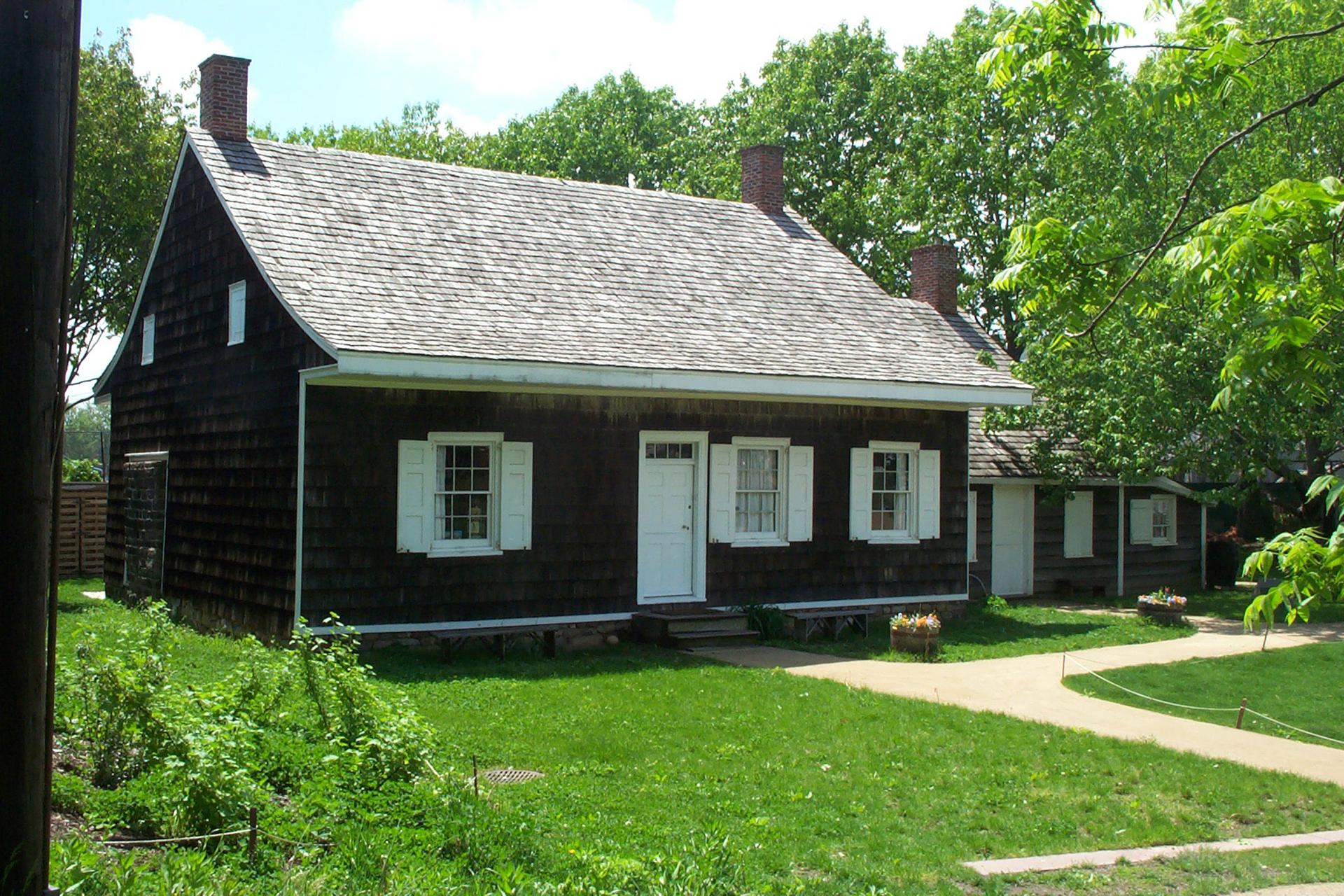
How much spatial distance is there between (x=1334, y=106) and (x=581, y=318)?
14106mm

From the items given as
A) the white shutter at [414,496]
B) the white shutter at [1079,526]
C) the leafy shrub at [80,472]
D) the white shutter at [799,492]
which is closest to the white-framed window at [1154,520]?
the white shutter at [1079,526]

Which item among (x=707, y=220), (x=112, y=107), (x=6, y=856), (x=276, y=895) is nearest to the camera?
(x=6, y=856)

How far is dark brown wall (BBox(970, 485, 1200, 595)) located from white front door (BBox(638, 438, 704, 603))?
7953mm

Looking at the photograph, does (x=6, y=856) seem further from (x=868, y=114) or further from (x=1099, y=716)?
(x=868, y=114)

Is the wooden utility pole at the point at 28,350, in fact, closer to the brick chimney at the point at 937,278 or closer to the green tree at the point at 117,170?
the brick chimney at the point at 937,278

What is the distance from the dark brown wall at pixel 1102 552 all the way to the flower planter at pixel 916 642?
725 centimetres

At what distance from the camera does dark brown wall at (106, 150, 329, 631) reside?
47.2 feet

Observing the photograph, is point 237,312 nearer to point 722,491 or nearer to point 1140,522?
point 722,491

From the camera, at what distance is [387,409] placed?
14.2 metres

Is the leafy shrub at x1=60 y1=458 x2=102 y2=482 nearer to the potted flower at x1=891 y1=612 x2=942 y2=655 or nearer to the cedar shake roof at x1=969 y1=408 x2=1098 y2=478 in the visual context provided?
the cedar shake roof at x1=969 y1=408 x2=1098 y2=478

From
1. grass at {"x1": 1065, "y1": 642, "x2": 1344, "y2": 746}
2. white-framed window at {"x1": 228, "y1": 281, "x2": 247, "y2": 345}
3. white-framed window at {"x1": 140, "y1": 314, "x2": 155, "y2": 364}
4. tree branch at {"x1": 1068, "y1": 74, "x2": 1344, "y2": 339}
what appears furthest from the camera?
white-framed window at {"x1": 140, "y1": 314, "x2": 155, "y2": 364}

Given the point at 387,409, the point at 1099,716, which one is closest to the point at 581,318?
the point at 387,409

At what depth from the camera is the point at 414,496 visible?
1433 centimetres

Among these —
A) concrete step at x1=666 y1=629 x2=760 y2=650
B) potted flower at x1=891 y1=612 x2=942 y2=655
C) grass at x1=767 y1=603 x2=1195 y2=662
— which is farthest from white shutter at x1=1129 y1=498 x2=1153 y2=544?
concrete step at x1=666 y1=629 x2=760 y2=650
